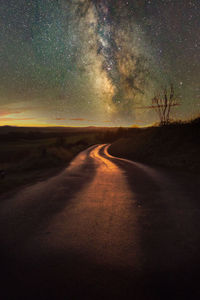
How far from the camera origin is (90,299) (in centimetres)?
211

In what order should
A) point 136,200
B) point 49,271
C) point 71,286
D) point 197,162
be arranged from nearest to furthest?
point 71,286, point 49,271, point 136,200, point 197,162

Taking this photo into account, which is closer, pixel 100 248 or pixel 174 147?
pixel 100 248

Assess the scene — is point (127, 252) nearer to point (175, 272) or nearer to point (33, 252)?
point (175, 272)

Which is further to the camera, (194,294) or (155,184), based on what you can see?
(155,184)

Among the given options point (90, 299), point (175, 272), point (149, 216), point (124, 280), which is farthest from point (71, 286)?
point (149, 216)

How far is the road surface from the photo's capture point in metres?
2.30

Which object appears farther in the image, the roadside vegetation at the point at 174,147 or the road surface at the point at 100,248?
the roadside vegetation at the point at 174,147

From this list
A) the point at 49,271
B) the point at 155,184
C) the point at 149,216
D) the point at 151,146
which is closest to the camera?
the point at 49,271

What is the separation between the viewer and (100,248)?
10.5 feet

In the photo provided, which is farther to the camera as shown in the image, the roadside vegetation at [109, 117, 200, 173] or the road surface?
the roadside vegetation at [109, 117, 200, 173]

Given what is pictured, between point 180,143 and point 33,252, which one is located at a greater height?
point 180,143

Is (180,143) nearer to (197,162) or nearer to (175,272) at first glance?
(197,162)

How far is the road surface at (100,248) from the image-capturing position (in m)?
2.30

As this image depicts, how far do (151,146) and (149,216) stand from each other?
19.5 meters
